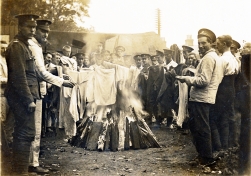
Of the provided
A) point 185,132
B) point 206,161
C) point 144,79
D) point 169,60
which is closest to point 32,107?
point 144,79

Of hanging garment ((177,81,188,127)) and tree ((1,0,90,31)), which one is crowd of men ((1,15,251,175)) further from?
tree ((1,0,90,31))

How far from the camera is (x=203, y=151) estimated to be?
4.87 meters

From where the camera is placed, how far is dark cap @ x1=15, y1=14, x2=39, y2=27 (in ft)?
14.5

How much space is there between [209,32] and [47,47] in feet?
7.94

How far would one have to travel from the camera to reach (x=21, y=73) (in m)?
4.24

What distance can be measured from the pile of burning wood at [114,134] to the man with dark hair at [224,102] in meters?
0.92

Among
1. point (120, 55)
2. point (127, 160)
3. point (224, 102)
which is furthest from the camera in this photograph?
point (224, 102)

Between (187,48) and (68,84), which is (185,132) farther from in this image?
(68,84)

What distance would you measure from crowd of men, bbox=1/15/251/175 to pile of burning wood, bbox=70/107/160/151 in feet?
0.70

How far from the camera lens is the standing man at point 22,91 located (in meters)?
4.24

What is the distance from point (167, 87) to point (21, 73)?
2174mm

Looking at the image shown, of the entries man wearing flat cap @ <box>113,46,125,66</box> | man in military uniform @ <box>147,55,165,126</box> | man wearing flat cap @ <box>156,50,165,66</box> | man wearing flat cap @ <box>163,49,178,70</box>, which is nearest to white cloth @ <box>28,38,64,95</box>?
man wearing flat cap @ <box>113,46,125,66</box>

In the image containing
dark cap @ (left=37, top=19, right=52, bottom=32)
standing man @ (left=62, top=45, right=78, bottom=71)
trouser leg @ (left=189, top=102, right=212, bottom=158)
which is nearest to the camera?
dark cap @ (left=37, top=19, right=52, bottom=32)

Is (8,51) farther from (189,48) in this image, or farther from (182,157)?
(182,157)
